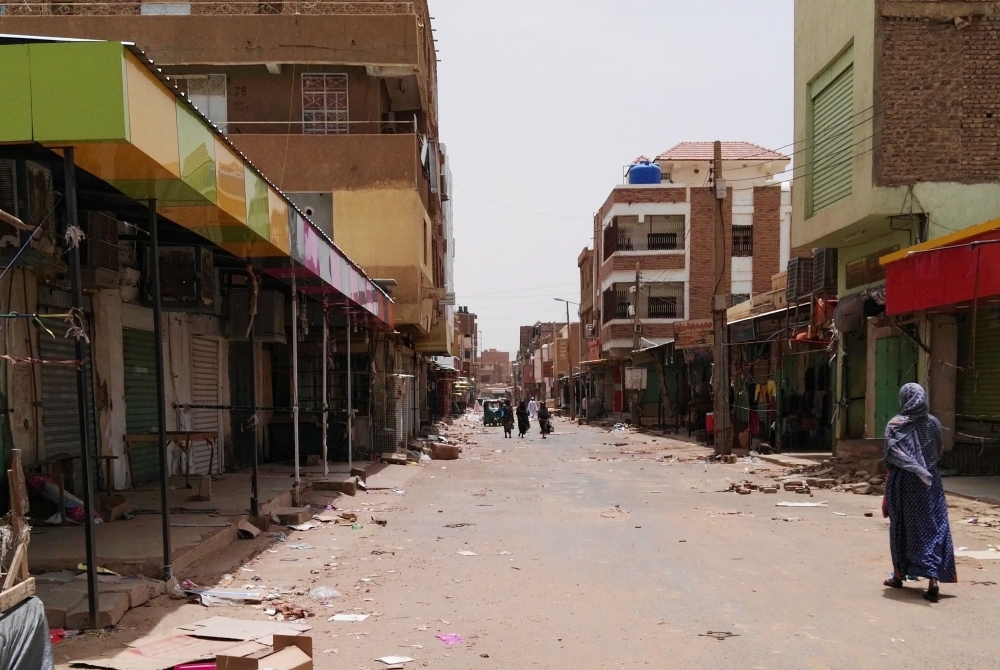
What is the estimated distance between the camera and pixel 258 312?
46.1 ft

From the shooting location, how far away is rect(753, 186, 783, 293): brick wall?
45.1 metres

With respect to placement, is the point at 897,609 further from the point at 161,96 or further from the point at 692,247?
the point at 692,247

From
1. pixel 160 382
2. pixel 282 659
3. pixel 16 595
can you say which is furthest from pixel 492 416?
pixel 16 595

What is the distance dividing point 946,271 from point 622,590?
28.6 feet

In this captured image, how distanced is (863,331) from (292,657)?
1704 centimetres

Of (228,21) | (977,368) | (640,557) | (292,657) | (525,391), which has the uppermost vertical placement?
(228,21)

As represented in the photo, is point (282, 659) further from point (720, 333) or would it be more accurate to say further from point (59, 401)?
point (720, 333)

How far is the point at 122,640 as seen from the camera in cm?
519

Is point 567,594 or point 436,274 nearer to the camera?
point 567,594

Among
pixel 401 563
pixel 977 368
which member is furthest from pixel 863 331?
pixel 401 563

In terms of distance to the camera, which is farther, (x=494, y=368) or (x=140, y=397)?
(x=494, y=368)

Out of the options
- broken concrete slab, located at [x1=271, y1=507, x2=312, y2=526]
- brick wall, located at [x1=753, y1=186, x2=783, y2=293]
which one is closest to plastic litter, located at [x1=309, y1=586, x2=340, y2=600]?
broken concrete slab, located at [x1=271, y1=507, x2=312, y2=526]

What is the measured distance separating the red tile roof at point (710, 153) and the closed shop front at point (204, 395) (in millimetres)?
36305

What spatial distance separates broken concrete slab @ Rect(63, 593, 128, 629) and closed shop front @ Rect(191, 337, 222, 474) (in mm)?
7946
